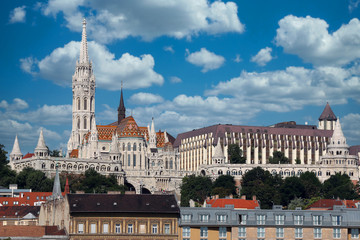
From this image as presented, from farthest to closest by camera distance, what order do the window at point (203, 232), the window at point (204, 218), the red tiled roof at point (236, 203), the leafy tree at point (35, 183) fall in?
the leafy tree at point (35, 183) → the red tiled roof at point (236, 203) → the window at point (204, 218) → the window at point (203, 232)

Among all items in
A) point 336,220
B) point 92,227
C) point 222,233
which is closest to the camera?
point 92,227

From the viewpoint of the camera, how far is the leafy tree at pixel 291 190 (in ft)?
622

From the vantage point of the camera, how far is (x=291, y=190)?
19312cm

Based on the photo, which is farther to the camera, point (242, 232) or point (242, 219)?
point (242, 219)

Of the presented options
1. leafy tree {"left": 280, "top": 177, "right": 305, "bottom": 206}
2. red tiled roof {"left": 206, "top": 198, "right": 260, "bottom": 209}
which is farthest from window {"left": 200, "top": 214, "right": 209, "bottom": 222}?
leafy tree {"left": 280, "top": 177, "right": 305, "bottom": 206}

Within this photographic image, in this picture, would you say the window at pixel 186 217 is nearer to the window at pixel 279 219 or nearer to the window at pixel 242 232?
the window at pixel 242 232

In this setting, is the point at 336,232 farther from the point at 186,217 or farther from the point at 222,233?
the point at 186,217

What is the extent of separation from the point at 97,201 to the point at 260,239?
1936 centimetres

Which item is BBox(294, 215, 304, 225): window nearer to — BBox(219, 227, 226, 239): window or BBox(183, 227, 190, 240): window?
BBox(219, 227, 226, 239): window

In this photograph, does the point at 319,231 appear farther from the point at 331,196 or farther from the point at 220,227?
the point at 331,196

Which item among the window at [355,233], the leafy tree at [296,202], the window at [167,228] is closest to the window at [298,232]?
the window at [355,233]

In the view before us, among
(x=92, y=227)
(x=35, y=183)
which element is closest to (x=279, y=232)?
(x=92, y=227)

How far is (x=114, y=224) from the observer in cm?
10119

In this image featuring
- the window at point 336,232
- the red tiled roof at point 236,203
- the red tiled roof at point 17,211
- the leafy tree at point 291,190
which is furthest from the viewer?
the leafy tree at point 291,190
